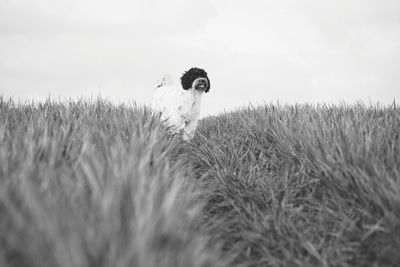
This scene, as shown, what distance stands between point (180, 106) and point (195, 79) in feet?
1.75

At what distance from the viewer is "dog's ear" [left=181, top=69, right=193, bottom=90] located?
17.6ft

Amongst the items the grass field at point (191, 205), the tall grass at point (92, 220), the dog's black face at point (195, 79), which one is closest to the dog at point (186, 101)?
the dog's black face at point (195, 79)

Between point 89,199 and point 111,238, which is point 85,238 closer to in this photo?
point 111,238

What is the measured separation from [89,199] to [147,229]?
391 millimetres

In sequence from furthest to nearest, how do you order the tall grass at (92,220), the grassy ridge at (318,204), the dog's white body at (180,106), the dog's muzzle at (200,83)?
the dog's muzzle at (200,83) → the dog's white body at (180,106) → the grassy ridge at (318,204) → the tall grass at (92,220)

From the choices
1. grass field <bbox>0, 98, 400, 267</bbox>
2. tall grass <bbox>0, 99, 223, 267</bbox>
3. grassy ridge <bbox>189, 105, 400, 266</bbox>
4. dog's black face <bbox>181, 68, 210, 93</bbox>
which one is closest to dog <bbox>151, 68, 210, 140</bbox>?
dog's black face <bbox>181, 68, 210, 93</bbox>

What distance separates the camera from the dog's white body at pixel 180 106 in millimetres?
5215

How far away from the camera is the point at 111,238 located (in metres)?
1.16

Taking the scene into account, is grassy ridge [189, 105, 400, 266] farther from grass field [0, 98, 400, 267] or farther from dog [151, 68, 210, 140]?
dog [151, 68, 210, 140]

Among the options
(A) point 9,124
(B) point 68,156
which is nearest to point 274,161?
(B) point 68,156

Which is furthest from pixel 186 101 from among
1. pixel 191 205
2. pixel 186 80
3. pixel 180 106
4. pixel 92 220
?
pixel 92 220

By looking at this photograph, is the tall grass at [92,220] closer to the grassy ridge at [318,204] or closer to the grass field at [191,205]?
the grass field at [191,205]

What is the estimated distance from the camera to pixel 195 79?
209 inches

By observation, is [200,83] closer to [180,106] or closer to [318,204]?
[180,106]
